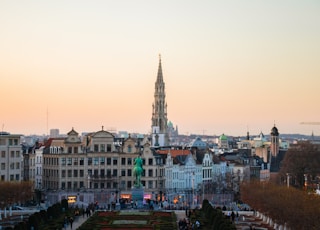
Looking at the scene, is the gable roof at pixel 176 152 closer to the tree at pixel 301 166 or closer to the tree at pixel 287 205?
the tree at pixel 301 166

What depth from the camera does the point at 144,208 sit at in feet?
399

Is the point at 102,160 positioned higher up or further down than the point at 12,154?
further down

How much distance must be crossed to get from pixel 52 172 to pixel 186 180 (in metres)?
25.7

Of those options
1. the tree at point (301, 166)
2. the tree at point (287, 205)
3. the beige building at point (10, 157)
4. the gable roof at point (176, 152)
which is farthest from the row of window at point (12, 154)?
the tree at point (301, 166)

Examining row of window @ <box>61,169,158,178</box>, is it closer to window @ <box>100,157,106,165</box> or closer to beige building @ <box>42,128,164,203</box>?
beige building @ <box>42,128,164,203</box>

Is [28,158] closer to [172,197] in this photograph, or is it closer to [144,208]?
[172,197]

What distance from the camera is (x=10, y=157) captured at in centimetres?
14225

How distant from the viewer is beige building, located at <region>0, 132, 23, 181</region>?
5561 inches

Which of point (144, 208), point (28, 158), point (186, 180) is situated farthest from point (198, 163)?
point (144, 208)

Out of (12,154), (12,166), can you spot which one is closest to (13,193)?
(12,166)

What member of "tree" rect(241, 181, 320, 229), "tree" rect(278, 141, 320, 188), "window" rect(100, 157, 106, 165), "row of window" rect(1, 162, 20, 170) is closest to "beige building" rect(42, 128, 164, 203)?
"window" rect(100, 157, 106, 165)

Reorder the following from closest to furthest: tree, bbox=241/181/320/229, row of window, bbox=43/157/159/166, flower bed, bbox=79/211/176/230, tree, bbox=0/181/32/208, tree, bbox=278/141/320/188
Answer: tree, bbox=241/181/320/229 < flower bed, bbox=79/211/176/230 < tree, bbox=0/181/32/208 < row of window, bbox=43/157/159/166 < tree, bbox=278/141/320/188

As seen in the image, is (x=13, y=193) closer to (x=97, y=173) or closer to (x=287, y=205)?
(x=287, y=205)

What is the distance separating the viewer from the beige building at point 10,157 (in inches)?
5561
